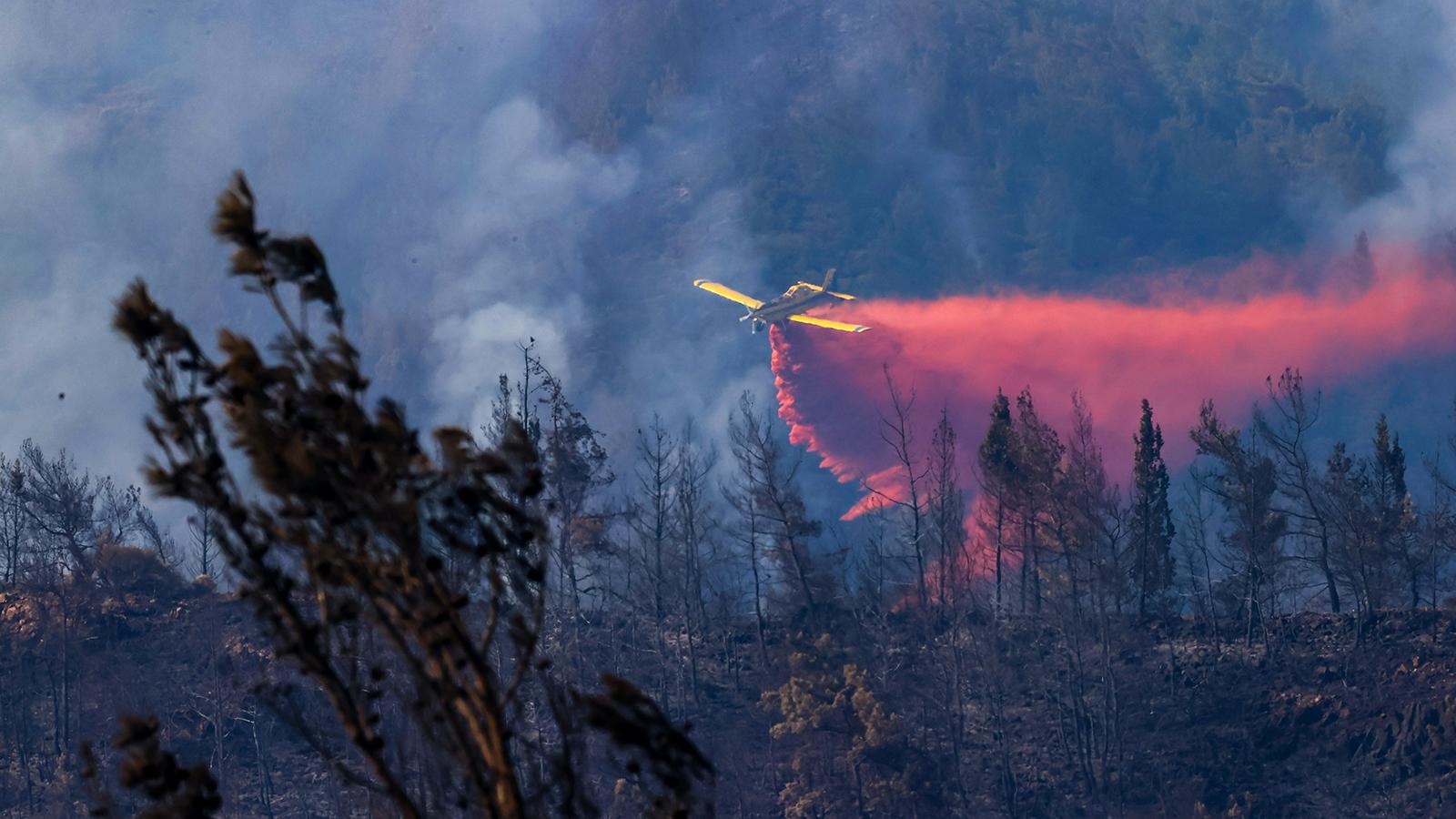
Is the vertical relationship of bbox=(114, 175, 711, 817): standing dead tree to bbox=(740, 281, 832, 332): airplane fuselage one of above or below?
below

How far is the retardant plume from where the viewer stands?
4395 inches

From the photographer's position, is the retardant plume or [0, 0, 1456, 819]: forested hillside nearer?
[0, 0, 1456, 819]: forested hillside

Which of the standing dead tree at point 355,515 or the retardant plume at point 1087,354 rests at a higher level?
the retardant plume at point 1087,354

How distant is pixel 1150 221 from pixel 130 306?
16202cm

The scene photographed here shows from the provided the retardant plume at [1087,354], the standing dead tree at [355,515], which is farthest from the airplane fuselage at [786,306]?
the standing dead tree at [355,515]

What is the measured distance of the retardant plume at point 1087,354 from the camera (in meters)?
112

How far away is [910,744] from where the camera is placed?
5538 centimetres

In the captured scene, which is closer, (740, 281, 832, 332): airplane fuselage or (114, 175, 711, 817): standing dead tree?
(114, 175, 711, 817): standing dead tree

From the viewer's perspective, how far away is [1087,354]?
125062 millimetres

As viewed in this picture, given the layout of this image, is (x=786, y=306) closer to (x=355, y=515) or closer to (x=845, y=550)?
(x=845, y=550)

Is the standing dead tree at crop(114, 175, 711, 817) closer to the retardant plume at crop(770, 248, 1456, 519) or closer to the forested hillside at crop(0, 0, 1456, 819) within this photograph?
the forested hillside at crop(0, 0, 1456, 819)

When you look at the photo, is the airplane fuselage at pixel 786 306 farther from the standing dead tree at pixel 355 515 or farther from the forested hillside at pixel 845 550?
the standing dead tree at pixel 355 515

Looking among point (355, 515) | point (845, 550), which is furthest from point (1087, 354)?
point (355, 515)

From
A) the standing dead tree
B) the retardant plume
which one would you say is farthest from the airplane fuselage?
the standing dead tree
